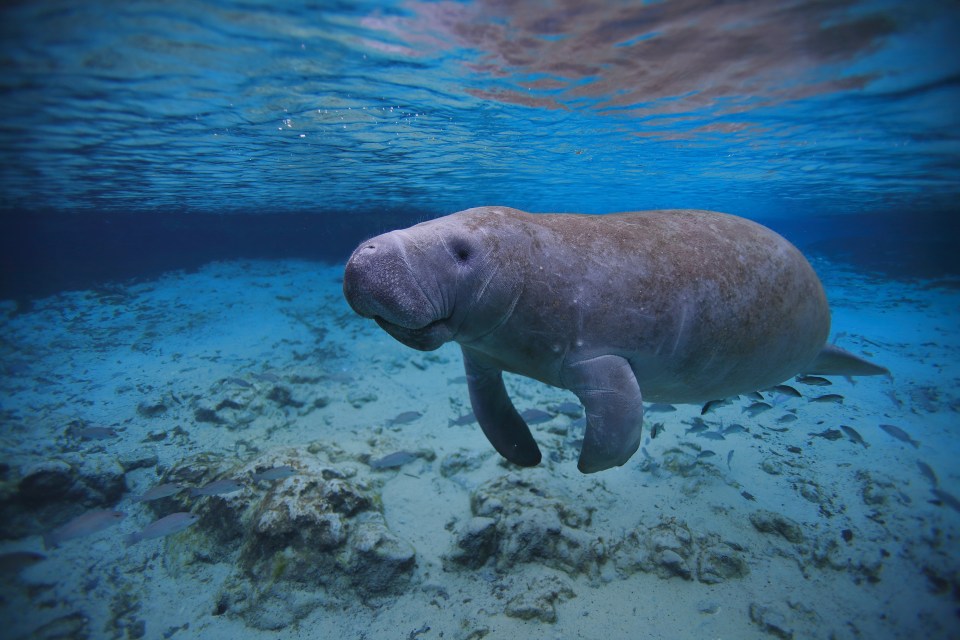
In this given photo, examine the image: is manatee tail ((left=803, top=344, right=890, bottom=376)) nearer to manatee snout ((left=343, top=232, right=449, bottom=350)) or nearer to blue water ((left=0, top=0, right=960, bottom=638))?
blue water ((left=0, top=0, right=960, bottom=638))

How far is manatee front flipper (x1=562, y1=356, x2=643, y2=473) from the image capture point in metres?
2.61

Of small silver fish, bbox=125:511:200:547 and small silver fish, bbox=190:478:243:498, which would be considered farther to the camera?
small silver fish, bbox=190:478:243:498

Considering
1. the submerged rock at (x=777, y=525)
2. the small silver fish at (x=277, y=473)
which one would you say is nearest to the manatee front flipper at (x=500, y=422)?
the small silver fish at (x=277, y=473)

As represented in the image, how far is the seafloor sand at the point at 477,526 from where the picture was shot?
10.7 ft

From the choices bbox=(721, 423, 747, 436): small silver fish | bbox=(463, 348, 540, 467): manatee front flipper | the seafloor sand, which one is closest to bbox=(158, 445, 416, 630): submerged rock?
the seafloor sand

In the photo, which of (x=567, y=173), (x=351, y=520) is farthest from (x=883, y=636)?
(x=567, y=173)

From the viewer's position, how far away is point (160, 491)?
434cm

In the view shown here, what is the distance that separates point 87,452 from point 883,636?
A: 30.6ft

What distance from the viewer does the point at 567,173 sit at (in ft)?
55.7

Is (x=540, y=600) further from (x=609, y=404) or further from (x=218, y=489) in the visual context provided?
(x=218, y=489)

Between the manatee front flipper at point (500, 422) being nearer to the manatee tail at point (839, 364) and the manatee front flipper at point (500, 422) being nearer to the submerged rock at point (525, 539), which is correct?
the submerged rock at point (525, 539)

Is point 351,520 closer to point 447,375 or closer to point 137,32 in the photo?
point 447,375

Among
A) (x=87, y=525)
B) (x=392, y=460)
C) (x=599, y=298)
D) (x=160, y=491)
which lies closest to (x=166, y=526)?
(x=160, y=491)

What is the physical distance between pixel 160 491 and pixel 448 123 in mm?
9208
